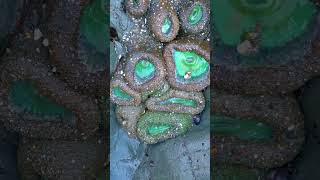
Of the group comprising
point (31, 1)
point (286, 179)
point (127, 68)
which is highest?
point (31, 1)

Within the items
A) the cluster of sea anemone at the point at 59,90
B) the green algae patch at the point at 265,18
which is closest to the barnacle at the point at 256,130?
the green algae patch at the point at 265,18

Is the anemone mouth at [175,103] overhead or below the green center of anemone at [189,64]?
below

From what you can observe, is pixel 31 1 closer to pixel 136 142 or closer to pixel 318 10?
pixel 136 142

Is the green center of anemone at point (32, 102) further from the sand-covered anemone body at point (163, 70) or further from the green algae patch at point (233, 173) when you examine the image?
the green algae patch at point (233, 173)

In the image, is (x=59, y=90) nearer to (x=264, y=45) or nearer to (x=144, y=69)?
(x=144, y=69)

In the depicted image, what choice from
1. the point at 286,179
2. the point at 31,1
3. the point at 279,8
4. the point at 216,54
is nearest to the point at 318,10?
the point at 279,8

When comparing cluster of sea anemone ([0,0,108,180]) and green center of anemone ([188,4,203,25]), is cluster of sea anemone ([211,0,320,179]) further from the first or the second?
cluster of sea anemone ([0,0,108,180])
